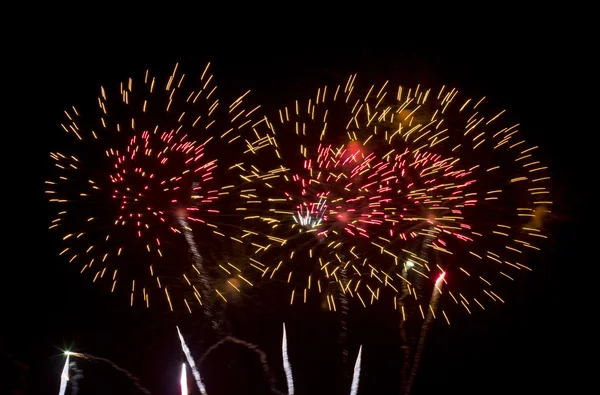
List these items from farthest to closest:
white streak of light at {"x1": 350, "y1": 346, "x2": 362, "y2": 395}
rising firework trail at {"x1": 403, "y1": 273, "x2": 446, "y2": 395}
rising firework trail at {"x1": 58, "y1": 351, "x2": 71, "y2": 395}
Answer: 1. rising firework trail at {"x1": 403, "y1": 273, "x2": 446, "y2": 395}
2. white streak of light at {"x1": 350, "y1": 346, "x2": 362, "y2": 395}
3. rising firework trail at {"x1": 58, "y1": 351, "x2": 71, "y2": 395}

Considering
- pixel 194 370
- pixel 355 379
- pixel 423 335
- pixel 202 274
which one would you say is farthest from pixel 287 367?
pixel 423 335

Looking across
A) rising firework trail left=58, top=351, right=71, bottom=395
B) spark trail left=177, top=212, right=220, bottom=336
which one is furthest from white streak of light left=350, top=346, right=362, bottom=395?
rising firework trail left=58, top=351, right=71, bottom=395

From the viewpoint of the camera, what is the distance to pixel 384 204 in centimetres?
503

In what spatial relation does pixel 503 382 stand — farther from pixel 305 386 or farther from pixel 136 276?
pixel 136 276

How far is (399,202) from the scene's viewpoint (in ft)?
16.5

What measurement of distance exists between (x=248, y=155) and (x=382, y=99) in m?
1.41

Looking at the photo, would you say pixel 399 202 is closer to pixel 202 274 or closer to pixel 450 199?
pixel 450 199

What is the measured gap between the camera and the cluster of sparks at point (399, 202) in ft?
16.5

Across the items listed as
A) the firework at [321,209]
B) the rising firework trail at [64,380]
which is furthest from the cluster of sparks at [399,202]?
the rising firework trail at [64,380]

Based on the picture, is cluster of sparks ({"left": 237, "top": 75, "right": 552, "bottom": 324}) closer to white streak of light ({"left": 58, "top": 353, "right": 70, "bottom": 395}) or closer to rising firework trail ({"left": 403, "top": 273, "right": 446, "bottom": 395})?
rising firework trail ({"left": 403, "top": 273, "right": 446, "bottom": 395})

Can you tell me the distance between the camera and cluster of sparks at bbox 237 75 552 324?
5.03m

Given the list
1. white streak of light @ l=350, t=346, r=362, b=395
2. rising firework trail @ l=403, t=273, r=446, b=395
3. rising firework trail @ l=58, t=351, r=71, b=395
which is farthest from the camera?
rising firework trail @ l=403, t=273, r=446, b=395

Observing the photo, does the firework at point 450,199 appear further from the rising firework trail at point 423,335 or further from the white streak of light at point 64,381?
the white streak of light at point 64,381

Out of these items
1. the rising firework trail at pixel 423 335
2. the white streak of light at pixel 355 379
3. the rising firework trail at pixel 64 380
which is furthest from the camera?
the rising firework trail at pixel 423 335
